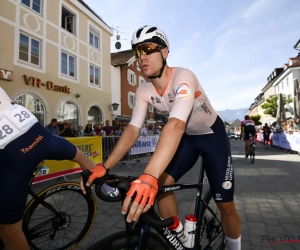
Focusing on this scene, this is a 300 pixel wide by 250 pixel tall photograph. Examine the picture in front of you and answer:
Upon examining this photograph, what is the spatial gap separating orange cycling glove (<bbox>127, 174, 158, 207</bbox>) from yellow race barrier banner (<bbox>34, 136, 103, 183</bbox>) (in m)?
4.48

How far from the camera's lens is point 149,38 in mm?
1859

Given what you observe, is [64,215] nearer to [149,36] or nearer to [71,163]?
[149,36]

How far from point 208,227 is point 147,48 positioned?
1817 millimetres

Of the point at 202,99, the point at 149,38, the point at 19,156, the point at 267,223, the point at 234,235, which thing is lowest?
the point at 267,223

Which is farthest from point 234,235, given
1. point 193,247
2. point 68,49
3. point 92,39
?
point 92,39

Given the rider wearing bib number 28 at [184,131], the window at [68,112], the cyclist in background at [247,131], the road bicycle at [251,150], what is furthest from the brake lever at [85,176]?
the window at [68,112]

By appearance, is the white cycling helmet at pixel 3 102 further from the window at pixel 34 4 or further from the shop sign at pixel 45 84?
the window at pixel 34 4

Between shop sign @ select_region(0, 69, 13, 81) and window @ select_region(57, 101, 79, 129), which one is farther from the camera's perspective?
window @ select_region(57, 101, 79, 129)

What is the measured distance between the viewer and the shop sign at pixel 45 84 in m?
12.6

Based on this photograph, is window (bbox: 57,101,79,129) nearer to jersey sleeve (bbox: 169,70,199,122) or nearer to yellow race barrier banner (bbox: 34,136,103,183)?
yellow race barrier banner (bbox: 34,136,103,183)

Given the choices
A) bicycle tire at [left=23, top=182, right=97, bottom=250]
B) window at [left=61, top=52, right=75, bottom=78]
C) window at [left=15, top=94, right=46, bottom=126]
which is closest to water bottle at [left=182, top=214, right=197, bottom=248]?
bicycle tire at [left=23, top=182, right=97, bottom=250]

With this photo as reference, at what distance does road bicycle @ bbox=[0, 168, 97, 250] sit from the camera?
2.37 meters

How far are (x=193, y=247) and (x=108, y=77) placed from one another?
20455mm

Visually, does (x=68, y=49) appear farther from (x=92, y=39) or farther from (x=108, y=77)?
(x=108, y=77)
